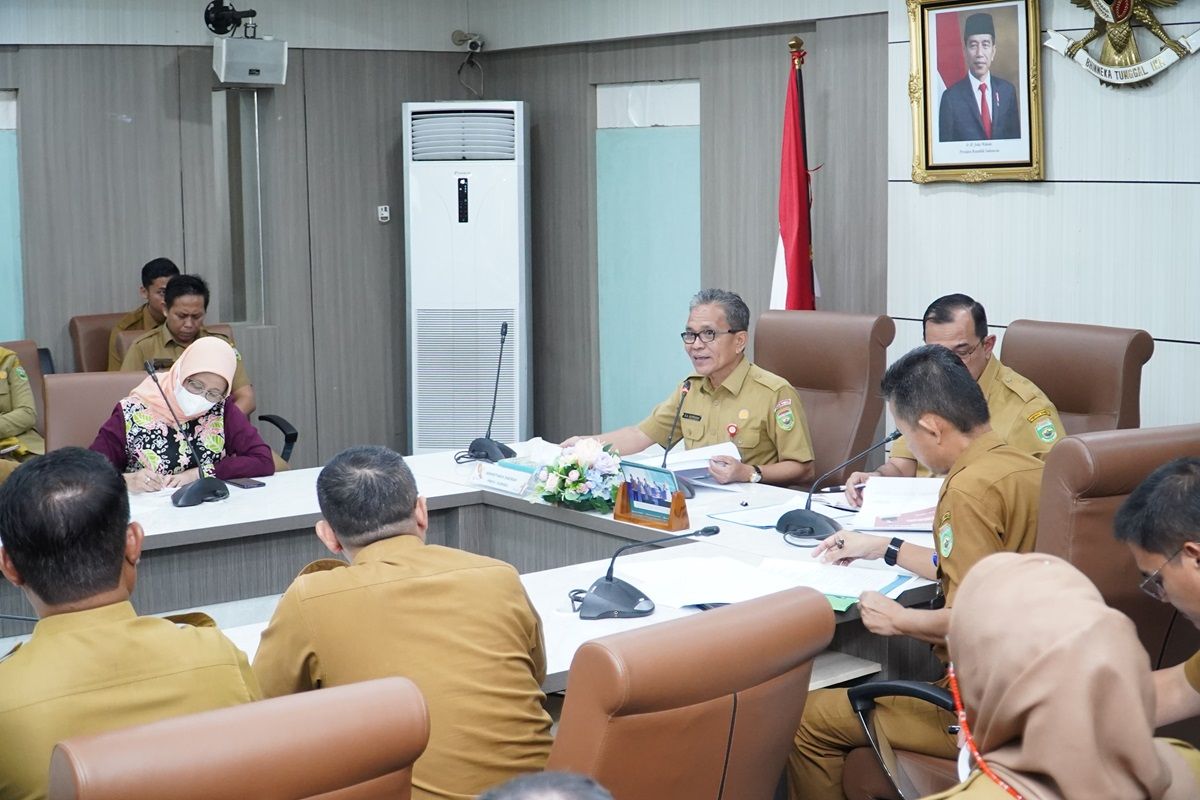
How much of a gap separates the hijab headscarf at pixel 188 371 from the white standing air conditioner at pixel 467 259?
8.91 feet

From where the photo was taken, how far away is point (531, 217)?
7.39m

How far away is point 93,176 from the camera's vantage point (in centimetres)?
658

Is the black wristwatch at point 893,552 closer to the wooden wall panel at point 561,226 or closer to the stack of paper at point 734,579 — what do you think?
the stack of paper at point 734,579

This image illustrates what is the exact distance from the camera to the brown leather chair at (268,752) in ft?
5.10

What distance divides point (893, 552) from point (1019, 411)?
1039 millimetres

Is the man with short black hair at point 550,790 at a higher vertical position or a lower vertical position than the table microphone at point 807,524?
higher

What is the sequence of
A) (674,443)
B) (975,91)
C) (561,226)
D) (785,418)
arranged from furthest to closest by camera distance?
(561,226) → (975,91) → (674,443) → (785,418)

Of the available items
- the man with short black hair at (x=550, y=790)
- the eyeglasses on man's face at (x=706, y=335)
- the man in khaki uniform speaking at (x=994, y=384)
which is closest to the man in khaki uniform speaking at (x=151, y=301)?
the eyeglasses on man's face at (x=706, y=335)

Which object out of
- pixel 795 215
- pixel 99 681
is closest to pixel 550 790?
pixel 99 681

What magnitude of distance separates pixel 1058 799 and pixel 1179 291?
11.8ft

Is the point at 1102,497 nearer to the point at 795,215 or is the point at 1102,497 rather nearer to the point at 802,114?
the point at 795,215

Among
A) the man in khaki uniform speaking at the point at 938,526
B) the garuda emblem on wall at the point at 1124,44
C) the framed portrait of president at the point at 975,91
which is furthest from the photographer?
the framed portrait of president at the point at 975,91

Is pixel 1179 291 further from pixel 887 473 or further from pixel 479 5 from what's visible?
pixel 479 5

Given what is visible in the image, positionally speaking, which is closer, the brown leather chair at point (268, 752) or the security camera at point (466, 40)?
the brown leather chair at point (268, 752)
